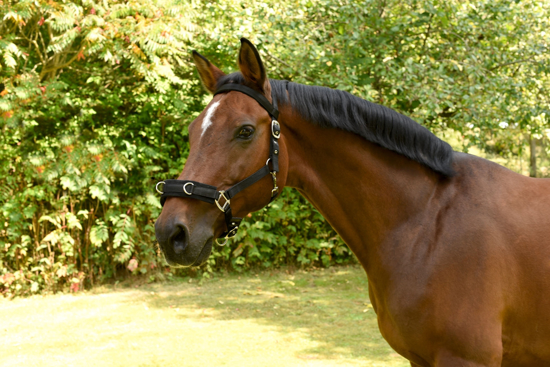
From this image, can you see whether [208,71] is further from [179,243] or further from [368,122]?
[179,243]

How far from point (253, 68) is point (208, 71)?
34cm

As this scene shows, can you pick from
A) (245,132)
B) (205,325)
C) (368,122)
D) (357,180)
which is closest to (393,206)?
(357,180)

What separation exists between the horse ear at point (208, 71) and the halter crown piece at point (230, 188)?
0.17 meters

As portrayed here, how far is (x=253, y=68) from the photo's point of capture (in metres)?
2.24

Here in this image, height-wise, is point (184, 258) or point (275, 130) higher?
point (275, 130)

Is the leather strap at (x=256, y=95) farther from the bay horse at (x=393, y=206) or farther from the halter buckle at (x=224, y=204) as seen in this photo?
the halter buckle at (x=224, y=204)

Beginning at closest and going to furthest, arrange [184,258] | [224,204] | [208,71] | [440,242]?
[184,258], [224,204], [440,242], [208,71]

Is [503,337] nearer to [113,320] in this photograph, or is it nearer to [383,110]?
[383,110]

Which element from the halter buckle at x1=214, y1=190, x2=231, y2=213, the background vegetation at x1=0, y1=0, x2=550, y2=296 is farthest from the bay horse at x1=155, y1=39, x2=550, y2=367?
the background vegetation at x1=0, y1=0, x2=550, y2=296

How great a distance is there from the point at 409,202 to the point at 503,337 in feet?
2.44

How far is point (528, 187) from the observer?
230cm

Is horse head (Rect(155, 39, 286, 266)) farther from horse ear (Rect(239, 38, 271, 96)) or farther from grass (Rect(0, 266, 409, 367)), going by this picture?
grass (Rect(0, 266, 409, 367))

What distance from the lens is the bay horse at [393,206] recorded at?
203 centimetres

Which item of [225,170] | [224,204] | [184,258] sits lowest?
[184,258]
